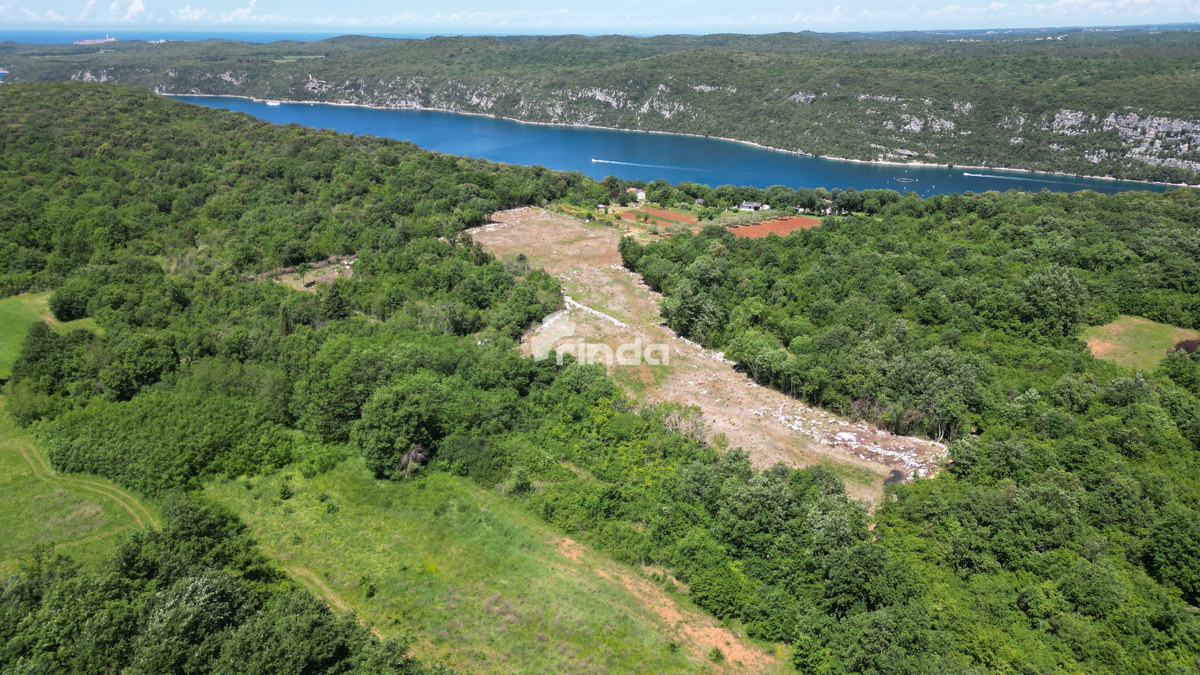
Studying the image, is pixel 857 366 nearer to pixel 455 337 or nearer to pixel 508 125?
pixel 455 337

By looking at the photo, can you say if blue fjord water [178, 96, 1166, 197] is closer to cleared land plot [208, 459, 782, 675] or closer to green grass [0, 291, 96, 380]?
green grass [0, 291, 96, 380]

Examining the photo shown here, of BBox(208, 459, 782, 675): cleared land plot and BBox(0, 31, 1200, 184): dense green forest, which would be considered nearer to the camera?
BBox(208, 459, 782, 675): cleared land plot

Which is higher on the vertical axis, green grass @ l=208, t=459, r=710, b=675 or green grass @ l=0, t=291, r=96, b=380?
green grass @ l=0, t=291, r=96, b=380

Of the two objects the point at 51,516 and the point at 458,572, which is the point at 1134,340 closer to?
the point at 458,572

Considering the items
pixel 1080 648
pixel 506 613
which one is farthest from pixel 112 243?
pixel 1080 648

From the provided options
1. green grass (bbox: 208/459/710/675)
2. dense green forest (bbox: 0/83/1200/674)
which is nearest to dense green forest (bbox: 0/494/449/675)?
dense green forest (bbox: 0/83/1200/674)

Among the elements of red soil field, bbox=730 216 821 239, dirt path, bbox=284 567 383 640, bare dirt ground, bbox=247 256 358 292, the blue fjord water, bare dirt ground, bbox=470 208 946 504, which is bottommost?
dirt path, bbox=284 567 383 640
